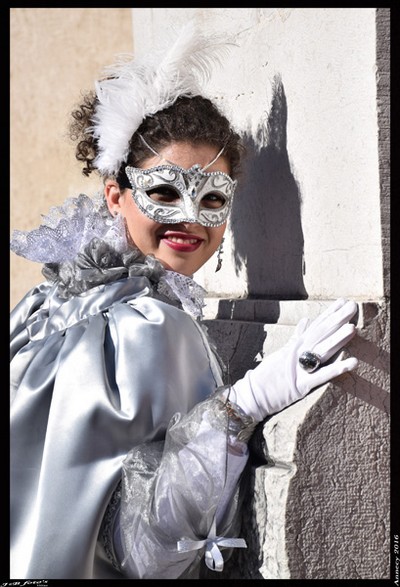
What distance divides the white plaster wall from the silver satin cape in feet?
1.18

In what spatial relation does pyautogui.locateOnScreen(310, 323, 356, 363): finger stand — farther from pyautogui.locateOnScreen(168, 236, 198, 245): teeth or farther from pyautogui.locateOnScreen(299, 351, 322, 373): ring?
pyautogui.locateOnScreen(168, 236, 198, 245): teeth

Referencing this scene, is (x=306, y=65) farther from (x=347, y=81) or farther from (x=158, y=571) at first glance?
(x=158, y=571)

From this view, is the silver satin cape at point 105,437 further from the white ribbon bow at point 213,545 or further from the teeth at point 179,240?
the teeth at point 179,240

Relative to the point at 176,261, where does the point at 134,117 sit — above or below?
above

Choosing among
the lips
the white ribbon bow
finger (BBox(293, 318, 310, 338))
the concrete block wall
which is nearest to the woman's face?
the lips

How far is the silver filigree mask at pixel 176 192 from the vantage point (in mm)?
1904

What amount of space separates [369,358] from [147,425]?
46cm

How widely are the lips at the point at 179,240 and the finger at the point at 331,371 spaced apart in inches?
17.1

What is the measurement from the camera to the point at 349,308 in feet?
5.68

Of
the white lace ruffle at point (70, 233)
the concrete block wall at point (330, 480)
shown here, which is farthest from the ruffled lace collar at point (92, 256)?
the concrete block wall at point (330, 480)

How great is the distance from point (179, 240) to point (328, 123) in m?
0.42

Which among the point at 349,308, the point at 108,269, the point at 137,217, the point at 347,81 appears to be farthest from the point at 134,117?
the point at 349,308

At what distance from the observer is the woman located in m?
1.65
